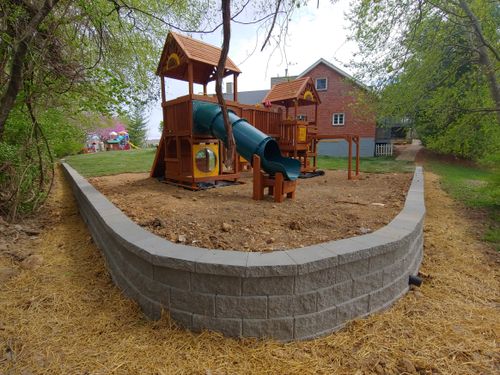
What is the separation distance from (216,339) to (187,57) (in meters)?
5.85

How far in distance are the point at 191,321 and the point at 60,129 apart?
5908 mm

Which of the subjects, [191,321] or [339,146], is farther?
[339,146]

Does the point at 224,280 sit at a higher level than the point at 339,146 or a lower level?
lower

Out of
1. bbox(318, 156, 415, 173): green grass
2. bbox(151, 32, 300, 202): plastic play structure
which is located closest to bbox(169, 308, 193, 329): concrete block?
bbox(151, 32, 300, 202): plastic play structure

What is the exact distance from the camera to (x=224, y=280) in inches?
78.7

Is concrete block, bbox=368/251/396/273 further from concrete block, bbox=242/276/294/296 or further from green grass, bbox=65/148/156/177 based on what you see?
green grass, bbox=65/148/156/177

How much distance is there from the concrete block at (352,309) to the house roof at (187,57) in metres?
5.82

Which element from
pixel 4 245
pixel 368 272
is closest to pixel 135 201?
pixel 4 245

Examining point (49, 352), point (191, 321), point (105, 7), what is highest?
point (105, 7)

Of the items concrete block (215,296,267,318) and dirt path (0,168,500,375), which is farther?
concrete block (215,296,267,318)

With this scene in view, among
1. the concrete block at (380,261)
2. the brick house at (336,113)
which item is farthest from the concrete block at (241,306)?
the brick house at (336,113)

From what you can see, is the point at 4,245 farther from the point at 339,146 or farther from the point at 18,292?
the point at 339,146

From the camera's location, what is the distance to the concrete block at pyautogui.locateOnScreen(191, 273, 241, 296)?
199 centimetres

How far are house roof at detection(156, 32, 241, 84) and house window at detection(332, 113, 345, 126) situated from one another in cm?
1707
